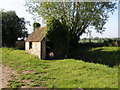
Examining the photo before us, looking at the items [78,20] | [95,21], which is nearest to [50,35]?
[78,20]

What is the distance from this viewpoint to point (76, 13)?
18.5m

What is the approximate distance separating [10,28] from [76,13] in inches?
807

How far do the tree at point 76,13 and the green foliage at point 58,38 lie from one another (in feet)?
12.2

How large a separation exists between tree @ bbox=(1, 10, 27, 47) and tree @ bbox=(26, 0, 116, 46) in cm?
1551

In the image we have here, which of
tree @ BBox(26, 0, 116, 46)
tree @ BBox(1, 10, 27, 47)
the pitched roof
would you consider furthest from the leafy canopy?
tree @ BBox(1, 10, 27, 47)

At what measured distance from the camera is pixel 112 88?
5.04m

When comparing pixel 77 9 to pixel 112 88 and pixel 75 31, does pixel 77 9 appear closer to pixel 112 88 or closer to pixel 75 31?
pixel 75 31

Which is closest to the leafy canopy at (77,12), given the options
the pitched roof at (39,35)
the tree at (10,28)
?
the pitched roof at (39,35)

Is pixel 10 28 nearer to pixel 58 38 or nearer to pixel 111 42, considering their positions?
pixel 58 38

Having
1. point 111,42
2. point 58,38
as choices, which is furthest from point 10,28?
point 111,42

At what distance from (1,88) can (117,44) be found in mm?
16471

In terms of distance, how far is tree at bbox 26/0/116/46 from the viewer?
17859 millimetres

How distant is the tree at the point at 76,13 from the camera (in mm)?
17859

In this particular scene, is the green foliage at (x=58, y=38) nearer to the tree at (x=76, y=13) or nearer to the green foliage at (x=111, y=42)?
the tree at (x=76, y=13)
